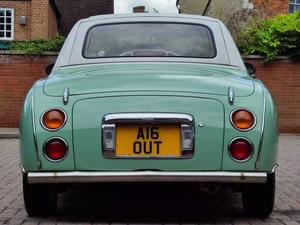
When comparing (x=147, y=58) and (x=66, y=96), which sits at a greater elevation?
(x=147, y=58)

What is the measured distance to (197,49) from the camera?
16.6ft

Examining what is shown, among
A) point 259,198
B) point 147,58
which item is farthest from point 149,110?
→ point 259,198

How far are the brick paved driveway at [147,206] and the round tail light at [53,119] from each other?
60cm

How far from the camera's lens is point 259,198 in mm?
4441

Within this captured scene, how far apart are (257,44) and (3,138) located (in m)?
6.93

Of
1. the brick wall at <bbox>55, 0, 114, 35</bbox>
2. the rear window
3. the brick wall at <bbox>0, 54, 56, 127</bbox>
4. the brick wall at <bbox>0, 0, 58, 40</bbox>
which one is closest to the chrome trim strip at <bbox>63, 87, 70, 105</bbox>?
the rear window

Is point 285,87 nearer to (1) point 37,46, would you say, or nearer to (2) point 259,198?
(1) point 37,46

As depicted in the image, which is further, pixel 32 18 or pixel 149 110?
pixel 32 18

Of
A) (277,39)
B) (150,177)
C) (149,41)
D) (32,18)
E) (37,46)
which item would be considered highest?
(149,41)

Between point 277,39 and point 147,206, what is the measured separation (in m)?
11.6

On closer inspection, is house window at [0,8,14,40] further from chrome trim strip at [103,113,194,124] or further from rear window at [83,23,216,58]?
chrome trim strip at [103,113,194,124]

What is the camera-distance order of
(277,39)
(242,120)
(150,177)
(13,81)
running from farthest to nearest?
1. (13,81)
2. (277,39)
3. (242,120)
4. (150,177)

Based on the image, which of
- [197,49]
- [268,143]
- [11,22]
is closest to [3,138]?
[197,49]

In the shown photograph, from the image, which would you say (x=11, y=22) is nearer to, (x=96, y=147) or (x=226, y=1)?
(x=226, y=1)
